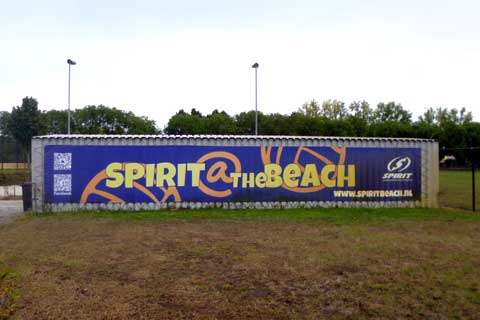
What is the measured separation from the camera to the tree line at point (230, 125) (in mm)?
50938

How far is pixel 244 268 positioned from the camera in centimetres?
664

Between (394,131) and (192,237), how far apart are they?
172 ft

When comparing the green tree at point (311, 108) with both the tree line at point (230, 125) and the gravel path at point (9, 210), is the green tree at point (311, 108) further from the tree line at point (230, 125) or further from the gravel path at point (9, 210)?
the gravel path at point (9, 210)

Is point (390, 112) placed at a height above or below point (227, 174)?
above

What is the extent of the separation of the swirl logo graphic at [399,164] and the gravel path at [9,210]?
533 inches

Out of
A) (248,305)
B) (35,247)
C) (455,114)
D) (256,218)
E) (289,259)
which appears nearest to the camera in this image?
(248,305)

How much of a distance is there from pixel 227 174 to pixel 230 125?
38482mm

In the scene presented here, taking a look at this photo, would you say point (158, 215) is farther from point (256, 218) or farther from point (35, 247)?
point (35, 247)

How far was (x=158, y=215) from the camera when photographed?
12508 millimetres

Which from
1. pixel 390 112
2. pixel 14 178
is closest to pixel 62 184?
pixel 14 178

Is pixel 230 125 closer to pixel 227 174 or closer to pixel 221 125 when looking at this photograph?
pixel 221 125

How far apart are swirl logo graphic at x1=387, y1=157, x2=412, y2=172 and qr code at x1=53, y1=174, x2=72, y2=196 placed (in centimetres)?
1183

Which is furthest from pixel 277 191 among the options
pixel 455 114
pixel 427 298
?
pixel 455 114

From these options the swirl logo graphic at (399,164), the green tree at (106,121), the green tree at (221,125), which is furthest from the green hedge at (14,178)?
the swirl logo graphic at (399,164)
